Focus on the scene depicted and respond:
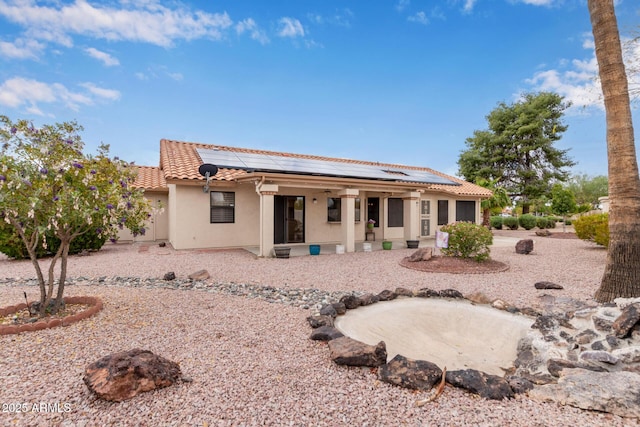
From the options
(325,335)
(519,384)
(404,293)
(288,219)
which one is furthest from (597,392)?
(288,219)

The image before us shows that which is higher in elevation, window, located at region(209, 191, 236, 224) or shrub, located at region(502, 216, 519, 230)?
window, located at region(209, 191, 236, 224)

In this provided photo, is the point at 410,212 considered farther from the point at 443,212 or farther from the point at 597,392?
the point at 597,392

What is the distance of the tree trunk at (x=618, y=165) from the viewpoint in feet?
16.2

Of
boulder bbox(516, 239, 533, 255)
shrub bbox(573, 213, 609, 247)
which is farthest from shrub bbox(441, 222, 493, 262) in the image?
shrub bbox(573, 213, 609, 247)

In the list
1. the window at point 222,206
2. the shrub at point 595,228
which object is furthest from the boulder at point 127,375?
the shrub at point 595,228

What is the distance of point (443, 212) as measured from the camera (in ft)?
57.1

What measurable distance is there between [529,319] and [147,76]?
46.7 ft

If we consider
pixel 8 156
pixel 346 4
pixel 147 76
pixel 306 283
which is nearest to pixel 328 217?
pixel 306 283

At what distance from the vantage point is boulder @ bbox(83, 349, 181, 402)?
2.43 m

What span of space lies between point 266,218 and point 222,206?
109 inches

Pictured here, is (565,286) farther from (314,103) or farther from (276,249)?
(314,103)

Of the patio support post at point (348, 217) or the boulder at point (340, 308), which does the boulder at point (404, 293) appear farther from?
the patio support post at point (348, 217)

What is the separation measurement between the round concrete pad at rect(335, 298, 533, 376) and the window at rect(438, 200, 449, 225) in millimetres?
12570

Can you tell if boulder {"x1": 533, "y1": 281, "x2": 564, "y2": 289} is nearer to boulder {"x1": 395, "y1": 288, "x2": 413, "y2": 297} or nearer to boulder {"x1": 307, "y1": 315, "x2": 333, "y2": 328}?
boulder {"x1": 395, "y1": 288, "x2": 413, "y2": 297}
